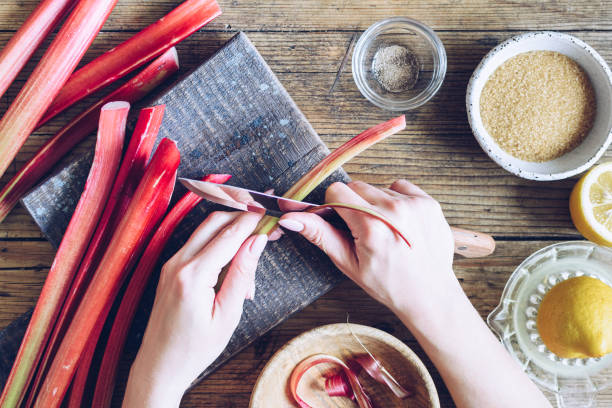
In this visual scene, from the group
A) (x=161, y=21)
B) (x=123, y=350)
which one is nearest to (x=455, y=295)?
(x=123, y=350)

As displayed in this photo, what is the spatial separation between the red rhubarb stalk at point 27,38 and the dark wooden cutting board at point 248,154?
30 cm

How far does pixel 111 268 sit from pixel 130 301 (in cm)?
9

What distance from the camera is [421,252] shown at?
0.96 m

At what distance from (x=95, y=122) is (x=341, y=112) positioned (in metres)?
0.57

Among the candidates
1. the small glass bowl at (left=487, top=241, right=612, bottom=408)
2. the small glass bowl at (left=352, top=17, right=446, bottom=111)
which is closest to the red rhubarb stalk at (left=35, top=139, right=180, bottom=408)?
the small glass bowl at (left=352, top=17, right=446, bottom=111)

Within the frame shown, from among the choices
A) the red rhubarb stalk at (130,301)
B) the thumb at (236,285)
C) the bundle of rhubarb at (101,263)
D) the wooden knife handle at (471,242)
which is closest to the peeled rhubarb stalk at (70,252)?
the bundle of rhubarb at (101,263)

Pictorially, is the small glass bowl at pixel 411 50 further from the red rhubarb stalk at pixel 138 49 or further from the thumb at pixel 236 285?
the thumb at pixel 236 285

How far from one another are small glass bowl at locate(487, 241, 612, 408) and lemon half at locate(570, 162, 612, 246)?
6 cm

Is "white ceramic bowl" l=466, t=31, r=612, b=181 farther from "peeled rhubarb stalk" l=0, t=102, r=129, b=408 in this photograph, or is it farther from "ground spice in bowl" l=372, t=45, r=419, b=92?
"peeled rhubarb stalk" l=0, t=102, r=129, b=408

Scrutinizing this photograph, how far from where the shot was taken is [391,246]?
36.7 inches

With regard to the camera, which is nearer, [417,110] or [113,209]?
[113,209]

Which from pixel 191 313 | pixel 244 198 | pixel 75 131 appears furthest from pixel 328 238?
pixel 75 131

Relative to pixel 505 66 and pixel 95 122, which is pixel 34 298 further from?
pixel 505 66

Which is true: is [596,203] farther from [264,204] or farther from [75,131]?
[75,131]
